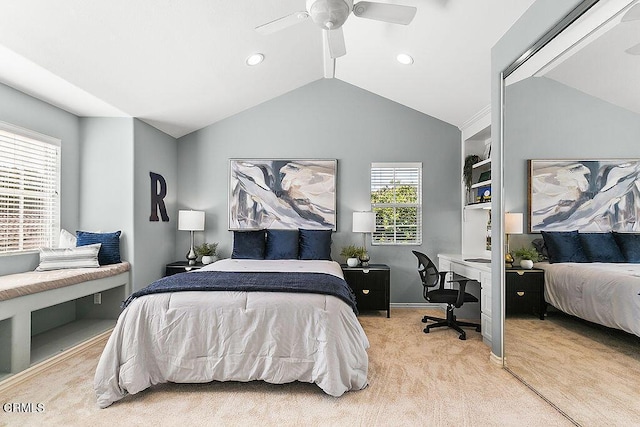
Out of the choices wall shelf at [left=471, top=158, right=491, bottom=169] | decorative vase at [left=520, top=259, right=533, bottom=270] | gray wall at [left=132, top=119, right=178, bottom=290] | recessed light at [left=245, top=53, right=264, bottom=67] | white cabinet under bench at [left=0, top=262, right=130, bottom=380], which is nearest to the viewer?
decorative vase at [left=520, top=259, right=533, bottom=270]

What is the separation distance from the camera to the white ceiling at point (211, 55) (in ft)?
9.09

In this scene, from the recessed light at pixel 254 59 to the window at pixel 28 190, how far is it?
217 cm

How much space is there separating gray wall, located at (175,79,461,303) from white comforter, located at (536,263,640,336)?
2.61 metres

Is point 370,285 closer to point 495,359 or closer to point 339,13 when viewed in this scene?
point 495,359

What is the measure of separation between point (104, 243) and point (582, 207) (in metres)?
4.30

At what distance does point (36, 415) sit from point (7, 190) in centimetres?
211

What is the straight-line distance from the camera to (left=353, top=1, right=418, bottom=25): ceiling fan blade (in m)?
2.43

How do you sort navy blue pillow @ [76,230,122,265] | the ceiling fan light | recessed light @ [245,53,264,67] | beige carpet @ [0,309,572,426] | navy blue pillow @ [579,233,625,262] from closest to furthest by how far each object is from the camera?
navy blue pillow @ [579,233,625,262]
beige carpet @ [0,309,572,426]
the ceiling fan light
recessed light @ [245,53,264,67]
navy blue pillow @ [76,230,122,265]

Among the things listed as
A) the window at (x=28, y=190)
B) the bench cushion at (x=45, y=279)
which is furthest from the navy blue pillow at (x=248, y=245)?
the window at (x=28, y=190)

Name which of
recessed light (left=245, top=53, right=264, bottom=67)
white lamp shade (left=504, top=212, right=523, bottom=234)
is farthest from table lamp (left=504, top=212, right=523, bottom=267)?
recessed light (left=245, top=53, right=264, bottom=67)

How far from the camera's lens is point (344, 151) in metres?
5.15

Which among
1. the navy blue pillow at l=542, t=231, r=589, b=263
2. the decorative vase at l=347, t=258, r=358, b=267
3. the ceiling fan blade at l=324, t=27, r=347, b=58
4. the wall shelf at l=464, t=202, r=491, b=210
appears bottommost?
the decorative vase at l=347, t=258, r=358, b=267

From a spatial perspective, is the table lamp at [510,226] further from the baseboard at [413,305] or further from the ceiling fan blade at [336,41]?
the baseboard at [413,305]

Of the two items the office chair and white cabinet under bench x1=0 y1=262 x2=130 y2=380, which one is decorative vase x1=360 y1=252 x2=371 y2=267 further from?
white cabinet under bench x1=0 y1=262 x2=130 y2=380
